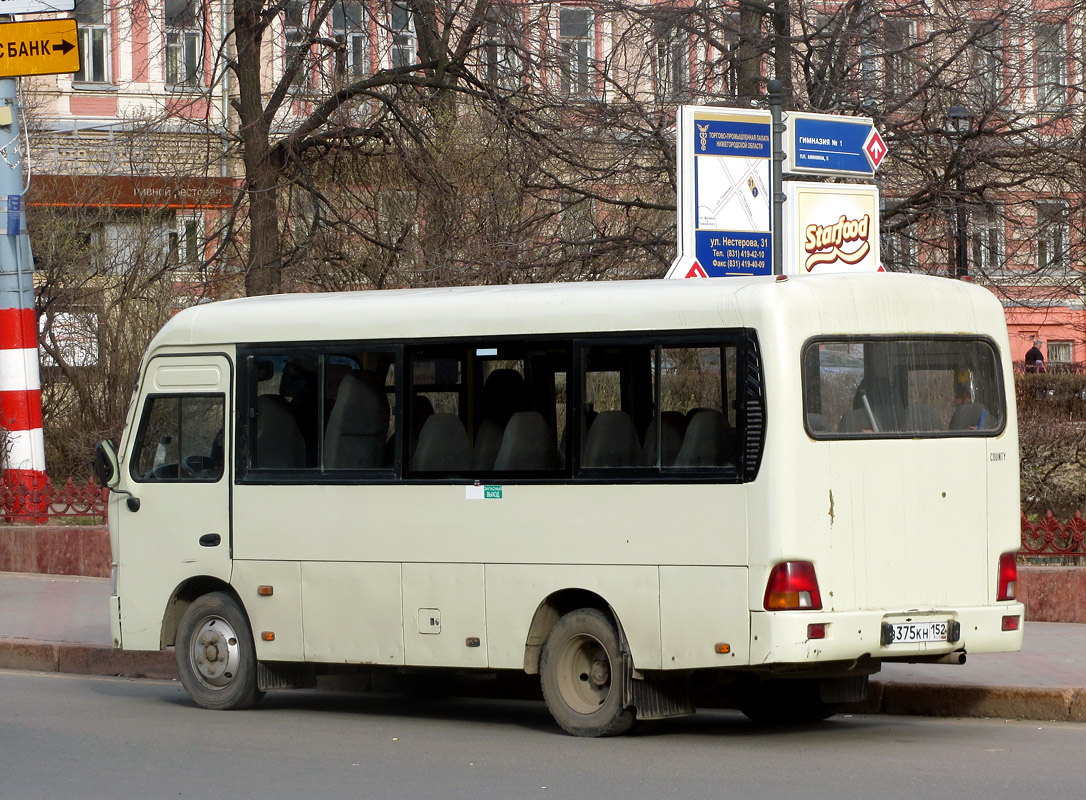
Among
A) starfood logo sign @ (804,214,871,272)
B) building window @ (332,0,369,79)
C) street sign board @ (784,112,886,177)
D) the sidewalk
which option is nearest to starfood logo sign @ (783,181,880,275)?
starfood logo sign @ (804,214,871,272)

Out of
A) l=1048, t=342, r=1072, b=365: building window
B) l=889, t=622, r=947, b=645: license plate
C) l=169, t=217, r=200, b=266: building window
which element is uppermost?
l=169, t=217, r=200, b=266: building window

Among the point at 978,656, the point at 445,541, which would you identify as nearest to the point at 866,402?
the point at 445,541

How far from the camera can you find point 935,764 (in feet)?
29.1

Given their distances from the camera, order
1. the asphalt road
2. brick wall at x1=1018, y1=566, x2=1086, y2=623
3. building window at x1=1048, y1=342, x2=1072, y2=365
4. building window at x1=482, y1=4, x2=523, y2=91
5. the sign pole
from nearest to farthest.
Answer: the asphalt road, brick wall at x1=1018, y1=566, x2=1086, y2=623, the sign pole, building window at x1=482, y1=4, x2=523, y2=91, building window at x1=1048, y1=342, x2=1072, y2=365

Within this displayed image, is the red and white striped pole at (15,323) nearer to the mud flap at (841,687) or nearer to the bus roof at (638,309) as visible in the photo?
the bus roof at (638,309)

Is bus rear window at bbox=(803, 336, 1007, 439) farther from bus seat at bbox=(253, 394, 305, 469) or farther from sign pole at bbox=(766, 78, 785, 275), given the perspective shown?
sign pole at bbox=(766, 78, 785, 275)

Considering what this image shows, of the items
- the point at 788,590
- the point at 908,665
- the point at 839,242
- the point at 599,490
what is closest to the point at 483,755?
the point at 599,490

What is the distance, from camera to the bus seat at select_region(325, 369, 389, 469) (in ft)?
35.5

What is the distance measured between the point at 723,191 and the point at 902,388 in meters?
5.00

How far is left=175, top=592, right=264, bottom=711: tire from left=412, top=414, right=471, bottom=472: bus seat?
173 centimetres

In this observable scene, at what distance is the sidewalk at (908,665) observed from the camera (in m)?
10.6

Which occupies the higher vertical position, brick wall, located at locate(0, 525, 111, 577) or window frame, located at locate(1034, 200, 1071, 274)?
window frame, located at locate(1034, 200, 1071, 274)

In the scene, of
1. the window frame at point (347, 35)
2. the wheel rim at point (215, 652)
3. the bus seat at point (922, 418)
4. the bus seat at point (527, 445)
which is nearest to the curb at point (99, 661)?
the wheel rim at point (215, 652)

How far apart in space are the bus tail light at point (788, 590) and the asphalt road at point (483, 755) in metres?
0.77
